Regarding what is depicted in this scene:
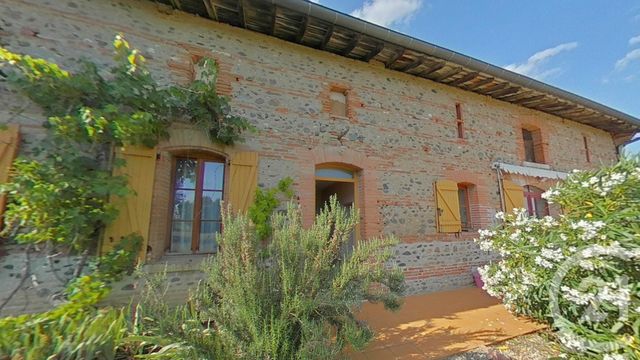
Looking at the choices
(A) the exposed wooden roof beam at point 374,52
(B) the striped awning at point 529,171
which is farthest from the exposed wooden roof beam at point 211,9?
(B) the striped awning at point 529,171

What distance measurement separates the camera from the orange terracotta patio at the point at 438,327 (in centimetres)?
329

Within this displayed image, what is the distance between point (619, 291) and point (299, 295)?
321 centimetres

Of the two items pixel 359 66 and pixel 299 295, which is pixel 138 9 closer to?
pixel 359 66

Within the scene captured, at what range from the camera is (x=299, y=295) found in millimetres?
2518

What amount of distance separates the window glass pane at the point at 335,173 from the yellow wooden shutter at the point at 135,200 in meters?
3.05

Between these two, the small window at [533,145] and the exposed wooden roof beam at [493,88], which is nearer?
the exposed wooden roof beam at [493,88]

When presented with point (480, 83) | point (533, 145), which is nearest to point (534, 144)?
point (533, 145)

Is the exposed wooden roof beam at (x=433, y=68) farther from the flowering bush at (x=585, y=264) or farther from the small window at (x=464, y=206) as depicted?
the flowering bush at (x=585, y=264)

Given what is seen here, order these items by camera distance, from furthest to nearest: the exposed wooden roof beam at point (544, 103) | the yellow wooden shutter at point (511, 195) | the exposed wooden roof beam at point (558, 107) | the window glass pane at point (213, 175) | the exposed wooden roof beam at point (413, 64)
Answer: the exposed wooden roof beam at point (558, 107), the exposed wooden roof beam at point (544, 103), the yellow wooden shutter at point (511, 195), the exposed wooden roof beam at point (413, 64), the window glass pane at point (213, 175)

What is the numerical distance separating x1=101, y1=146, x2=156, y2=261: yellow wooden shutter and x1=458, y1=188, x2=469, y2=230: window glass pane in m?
7.07

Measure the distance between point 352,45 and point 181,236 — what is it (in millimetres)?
5098

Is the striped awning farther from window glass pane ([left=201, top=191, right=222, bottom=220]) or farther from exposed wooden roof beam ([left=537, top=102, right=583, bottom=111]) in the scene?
window glass pane ([left=201, top=191, right=222, bottom=220])

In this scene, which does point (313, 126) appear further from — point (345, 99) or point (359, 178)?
point (359, 178)

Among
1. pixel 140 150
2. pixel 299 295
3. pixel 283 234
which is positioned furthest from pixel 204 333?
pixel 140 150
